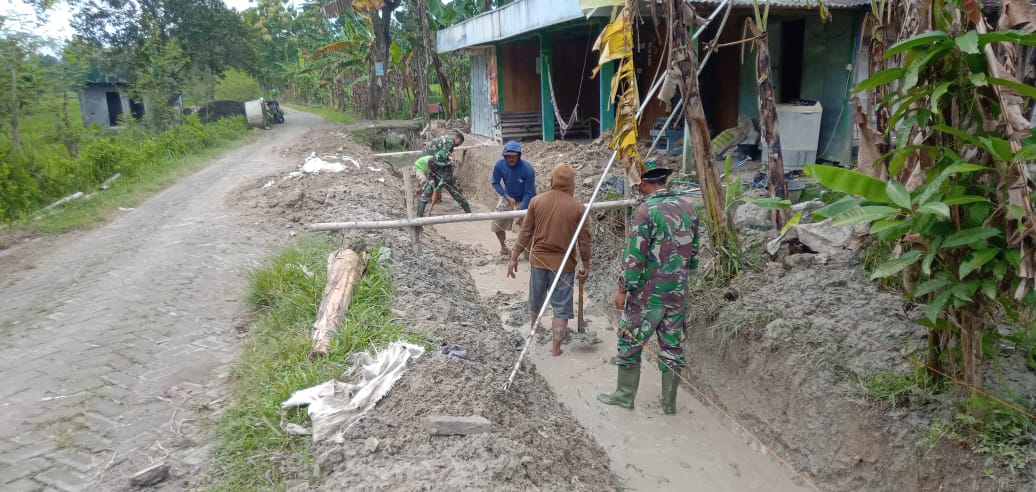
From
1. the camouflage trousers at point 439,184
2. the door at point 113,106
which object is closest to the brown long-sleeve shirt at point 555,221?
the camouflage trousers at point 439,184

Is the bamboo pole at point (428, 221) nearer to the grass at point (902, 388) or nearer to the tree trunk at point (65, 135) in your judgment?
the grass at point (902, 388)

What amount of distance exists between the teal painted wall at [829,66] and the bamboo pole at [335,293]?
7609 millimetres

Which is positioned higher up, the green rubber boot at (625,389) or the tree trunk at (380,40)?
the tree trunk at (380,40)

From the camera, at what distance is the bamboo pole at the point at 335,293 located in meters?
4.71

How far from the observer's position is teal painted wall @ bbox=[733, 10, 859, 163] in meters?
9.40

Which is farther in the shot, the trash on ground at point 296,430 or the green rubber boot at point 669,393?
the green rubber boot at point 669,393

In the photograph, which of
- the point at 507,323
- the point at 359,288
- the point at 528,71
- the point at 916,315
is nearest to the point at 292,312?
the point at 359,288

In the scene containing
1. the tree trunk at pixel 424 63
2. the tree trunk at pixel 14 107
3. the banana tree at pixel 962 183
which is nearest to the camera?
the banana tree at pixel 962 183

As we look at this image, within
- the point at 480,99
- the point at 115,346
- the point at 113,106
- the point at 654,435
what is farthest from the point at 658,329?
the point at 113,106

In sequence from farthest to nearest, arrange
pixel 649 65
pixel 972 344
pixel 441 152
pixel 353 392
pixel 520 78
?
pixel 520 78
pixel 649 65
pixel 441 152
pixel 353 392
pixel 972 344

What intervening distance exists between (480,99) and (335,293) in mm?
13806

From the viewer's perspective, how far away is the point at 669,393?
480 centimetres

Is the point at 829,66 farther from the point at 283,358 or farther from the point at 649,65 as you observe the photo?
the point at 283,358

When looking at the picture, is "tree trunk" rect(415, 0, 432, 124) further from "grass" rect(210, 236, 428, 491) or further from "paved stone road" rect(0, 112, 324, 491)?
"grass" rect(210, 236, 428, 491)
